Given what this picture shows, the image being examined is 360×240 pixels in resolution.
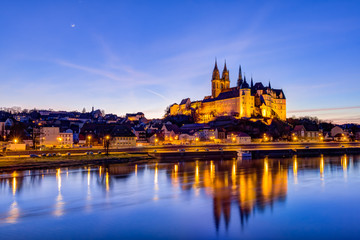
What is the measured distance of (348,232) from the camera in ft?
48.3

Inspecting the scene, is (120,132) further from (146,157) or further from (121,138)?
(146,157)

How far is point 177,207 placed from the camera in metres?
19.3

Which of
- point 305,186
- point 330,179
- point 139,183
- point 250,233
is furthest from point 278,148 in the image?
point 250,233

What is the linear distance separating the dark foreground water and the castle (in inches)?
2992

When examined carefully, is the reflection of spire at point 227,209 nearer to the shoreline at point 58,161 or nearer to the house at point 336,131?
the shoreline at point 58,161

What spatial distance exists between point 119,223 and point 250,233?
6.52m

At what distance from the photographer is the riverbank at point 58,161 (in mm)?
35469

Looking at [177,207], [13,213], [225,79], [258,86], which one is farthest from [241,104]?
[13,213]

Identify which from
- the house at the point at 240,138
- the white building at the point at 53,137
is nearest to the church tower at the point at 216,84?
the house at the point at 240,138

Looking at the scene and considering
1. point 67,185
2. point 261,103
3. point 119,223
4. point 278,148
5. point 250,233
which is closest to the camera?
point 250,233

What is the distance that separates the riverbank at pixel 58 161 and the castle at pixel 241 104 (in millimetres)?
65012

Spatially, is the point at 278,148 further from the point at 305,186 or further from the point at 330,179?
the point at 305,186

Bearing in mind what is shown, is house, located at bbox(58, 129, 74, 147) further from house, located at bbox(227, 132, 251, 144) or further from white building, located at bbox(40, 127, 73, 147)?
house, located at bbox(227, 132, 251, 144)

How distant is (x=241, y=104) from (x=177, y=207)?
89.8m
